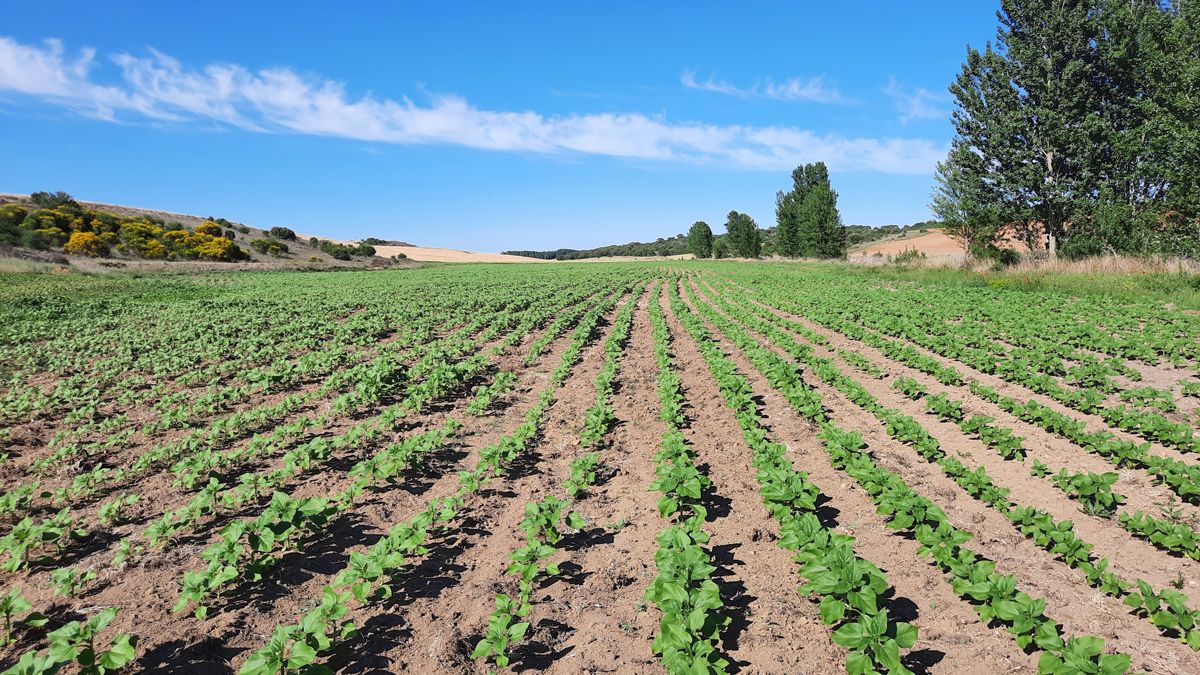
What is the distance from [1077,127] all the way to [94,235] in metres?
76.1

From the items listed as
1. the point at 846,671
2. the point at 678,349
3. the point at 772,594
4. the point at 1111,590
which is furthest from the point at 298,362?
the point at 1111,590

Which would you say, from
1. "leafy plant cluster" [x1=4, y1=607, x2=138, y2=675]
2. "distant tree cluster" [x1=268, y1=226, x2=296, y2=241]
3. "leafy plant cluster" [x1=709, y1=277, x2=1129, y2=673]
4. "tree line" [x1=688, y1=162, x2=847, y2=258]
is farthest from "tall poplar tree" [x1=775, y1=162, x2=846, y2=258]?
"distant tree cluster" [x1=268, y1=226, x2=296, y2=241]

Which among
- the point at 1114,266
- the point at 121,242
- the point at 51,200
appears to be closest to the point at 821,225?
the point at 1114,266

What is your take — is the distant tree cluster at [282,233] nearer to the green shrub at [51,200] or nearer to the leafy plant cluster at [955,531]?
the green shrub at [51,200]

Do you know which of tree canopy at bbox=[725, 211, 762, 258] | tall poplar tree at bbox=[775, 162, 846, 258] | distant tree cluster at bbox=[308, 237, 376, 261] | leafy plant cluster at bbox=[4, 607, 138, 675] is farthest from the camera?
tree canopy at bbox=[725, 211, 762, 258]

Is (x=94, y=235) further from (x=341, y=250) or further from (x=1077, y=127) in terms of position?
(x=1077, y=127)

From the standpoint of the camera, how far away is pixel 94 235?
168ft

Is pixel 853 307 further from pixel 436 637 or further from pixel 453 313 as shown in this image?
pixel 436 637

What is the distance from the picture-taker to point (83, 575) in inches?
180

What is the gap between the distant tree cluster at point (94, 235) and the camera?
4838 cm

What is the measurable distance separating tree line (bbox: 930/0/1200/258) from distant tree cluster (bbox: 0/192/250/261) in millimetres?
70938

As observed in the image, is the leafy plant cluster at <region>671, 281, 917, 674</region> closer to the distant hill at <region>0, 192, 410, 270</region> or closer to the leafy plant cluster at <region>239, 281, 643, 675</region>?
the leafy plant cluster at <region>239, 281, 643, 675</region>

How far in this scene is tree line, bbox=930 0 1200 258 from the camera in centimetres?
2219

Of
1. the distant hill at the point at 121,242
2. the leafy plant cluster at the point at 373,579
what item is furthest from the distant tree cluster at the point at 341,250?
the leafy plant cluster at the point at 373,579
